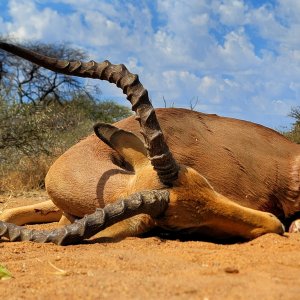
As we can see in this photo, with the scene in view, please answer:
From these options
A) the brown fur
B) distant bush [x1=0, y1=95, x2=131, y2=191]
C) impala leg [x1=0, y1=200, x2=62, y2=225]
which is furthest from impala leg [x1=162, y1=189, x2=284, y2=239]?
distant bush [x1=0, y1=95, x2=131, y2=191]

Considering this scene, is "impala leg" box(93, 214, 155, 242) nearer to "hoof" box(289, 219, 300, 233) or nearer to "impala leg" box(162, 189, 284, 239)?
"impala leg" box(162, 189, 284, 239)

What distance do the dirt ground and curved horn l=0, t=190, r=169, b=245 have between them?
92mm

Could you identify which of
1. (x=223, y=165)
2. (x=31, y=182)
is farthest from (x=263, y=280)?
(x=31, y=182)

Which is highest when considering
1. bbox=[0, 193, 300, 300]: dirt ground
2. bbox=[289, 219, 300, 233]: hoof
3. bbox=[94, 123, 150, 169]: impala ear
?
bbox=[94, 123, 150, 169]: impala ear

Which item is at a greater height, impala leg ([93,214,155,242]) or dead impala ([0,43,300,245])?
dead impala ([0,43,300,245])

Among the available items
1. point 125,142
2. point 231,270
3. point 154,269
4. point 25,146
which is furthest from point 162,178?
point 25,146

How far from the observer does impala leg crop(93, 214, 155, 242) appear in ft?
14.9

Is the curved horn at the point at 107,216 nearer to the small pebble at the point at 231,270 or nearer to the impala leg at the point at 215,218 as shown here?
the impala leg at the point at 215,218

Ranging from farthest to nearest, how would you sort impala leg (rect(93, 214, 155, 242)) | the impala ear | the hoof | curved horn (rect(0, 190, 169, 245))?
1. the hoof
2. the impala ear
3. impala leg (rect(93, 214, 155, 242))
4. curved horn (rect(0, 190, 169, 245))

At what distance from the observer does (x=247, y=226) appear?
175 inches

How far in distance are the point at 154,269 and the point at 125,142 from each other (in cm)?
185

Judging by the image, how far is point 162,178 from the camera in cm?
450

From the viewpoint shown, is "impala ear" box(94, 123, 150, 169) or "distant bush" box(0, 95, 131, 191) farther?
"distant bush" box(0, 95, 131, 191)

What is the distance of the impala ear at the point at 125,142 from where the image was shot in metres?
4.85
